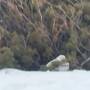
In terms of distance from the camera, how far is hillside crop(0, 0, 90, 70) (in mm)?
3244

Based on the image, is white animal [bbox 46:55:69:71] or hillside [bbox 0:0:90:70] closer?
white animal [bbox 46:55:69:71]

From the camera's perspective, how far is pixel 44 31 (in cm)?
336

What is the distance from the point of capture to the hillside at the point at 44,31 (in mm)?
3244
